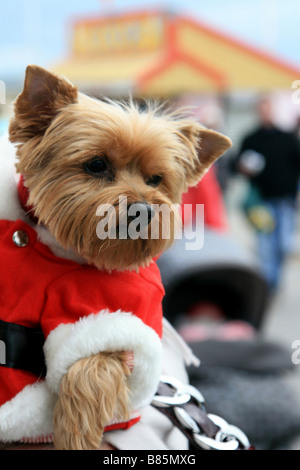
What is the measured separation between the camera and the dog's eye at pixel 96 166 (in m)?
0.91

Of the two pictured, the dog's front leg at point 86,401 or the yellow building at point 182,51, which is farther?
the yellow building at point 182,51

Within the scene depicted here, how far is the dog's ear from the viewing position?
3.40ft

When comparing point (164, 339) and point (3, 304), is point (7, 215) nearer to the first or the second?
point (3, 304)

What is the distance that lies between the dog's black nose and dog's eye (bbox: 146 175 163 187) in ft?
0.33

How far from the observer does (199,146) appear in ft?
3.46

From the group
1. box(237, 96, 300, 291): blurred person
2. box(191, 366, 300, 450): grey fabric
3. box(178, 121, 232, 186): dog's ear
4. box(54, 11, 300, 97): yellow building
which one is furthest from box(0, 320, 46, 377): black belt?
box(54, 11, 300, 97): yellow building

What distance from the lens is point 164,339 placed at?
3.91ft

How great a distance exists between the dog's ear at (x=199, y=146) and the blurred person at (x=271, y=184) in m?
3.28

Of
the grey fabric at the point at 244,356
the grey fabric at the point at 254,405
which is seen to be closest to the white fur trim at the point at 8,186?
the grey fabric at the point at 254,405

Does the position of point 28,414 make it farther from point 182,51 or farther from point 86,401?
point 182,51

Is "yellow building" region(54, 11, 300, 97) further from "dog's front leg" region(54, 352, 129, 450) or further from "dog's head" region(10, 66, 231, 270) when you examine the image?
"dog's front leg" region(54, 352, 129, 450)

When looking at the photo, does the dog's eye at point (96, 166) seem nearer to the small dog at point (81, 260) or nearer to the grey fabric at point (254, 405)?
the small dog at point (81, 260)
